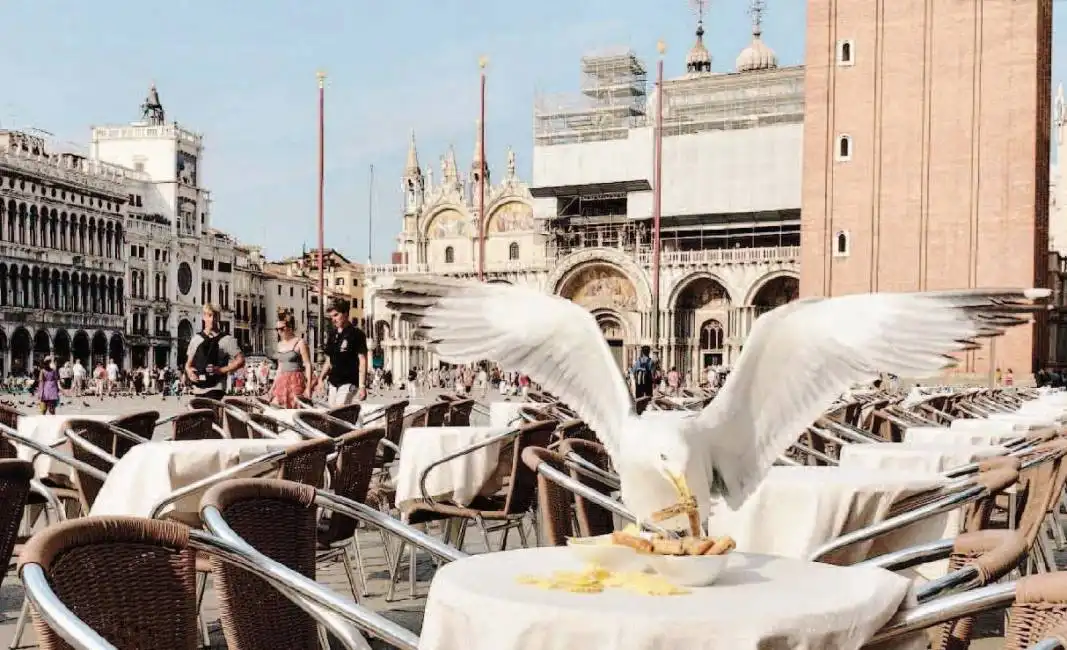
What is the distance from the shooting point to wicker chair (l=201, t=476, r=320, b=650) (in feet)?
8.37

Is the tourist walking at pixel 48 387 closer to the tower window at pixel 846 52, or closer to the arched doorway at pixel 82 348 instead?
the tower window at pixel 846 52

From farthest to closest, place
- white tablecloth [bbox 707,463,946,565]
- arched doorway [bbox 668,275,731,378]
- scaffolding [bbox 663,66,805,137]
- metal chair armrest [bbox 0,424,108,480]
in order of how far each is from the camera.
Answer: scaffolding [bbox 663,66,805,137] → arched doorway [bbox 668,275,731,378] → metal chair armrest [bbox 0,424,108,480] → white tablecloth [bbox 707,463,946,565]

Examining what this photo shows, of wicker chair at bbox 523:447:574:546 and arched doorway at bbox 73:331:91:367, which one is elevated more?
wicker chair at bbox 523:447:574:546

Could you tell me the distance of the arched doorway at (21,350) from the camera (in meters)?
53.8

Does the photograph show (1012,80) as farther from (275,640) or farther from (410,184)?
(410,184)

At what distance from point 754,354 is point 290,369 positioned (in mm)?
6329

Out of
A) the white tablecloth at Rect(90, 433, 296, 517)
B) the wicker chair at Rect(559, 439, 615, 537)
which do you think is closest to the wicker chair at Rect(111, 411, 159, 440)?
the white tablecloth at Rect(90, 433, 296, 517)

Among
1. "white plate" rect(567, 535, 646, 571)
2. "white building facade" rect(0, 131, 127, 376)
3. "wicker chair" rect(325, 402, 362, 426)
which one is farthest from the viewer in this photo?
"white building facade" rect(0, 131, 127, 376)

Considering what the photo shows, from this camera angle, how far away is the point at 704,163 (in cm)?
4697

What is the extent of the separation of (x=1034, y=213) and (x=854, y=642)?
3315 cm

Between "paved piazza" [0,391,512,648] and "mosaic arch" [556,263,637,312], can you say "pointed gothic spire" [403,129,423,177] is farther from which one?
"paved piazza" [0,391,512,648]

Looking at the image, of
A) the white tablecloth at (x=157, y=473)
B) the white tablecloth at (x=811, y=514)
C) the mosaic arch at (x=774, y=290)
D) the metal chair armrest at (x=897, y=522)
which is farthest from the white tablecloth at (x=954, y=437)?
the mosaic arch at (x=774, y=290)

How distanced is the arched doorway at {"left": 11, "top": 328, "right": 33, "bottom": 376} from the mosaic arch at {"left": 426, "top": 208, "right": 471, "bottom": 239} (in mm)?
18244

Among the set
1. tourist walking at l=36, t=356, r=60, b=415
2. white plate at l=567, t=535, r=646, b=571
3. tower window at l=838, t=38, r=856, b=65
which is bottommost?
tourist walking at l=36, t=356, r=60, b=415
